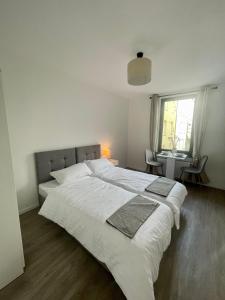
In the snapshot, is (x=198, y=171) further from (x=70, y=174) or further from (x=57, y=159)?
(x=57, y=159)

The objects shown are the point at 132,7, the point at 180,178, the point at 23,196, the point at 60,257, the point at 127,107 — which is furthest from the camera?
the point at 127,107

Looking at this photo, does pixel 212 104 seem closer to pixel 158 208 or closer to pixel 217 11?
pixel 217 11

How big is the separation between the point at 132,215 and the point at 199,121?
9.62 feet

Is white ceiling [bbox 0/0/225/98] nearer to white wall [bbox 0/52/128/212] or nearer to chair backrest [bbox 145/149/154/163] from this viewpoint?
white wall [bbox 0/52/128/212]

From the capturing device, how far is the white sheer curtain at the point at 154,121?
148 inches

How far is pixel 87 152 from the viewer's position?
3.07 m

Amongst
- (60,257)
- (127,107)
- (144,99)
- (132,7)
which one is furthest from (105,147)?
(132,7)

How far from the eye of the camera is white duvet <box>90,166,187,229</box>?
172 centimetres

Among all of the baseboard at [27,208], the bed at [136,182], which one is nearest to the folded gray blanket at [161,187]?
the bed at [136,182]

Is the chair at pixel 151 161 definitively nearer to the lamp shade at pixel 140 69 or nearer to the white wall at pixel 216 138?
the white wall at pixel 216 138

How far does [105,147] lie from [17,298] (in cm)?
296

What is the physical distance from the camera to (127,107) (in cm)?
436

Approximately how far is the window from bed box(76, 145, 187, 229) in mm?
1741

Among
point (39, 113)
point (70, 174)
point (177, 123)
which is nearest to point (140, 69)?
point (39, 113)
